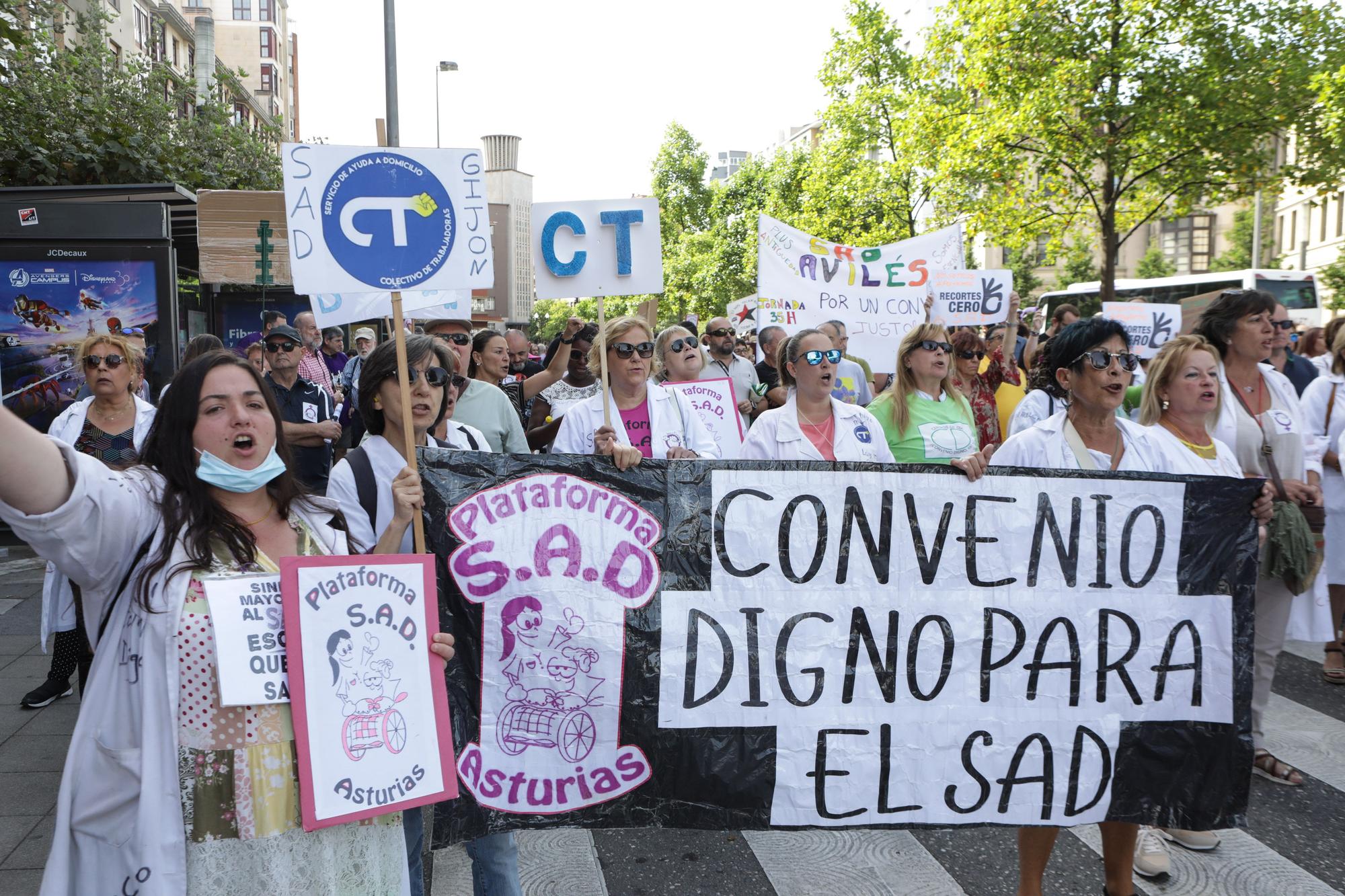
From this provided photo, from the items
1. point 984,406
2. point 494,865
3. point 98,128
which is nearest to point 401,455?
point 494,865

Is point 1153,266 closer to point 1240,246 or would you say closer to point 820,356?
point 1240,246

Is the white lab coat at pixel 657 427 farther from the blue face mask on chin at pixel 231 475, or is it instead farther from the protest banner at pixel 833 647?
the blue face mask on chin at pixel 231 475

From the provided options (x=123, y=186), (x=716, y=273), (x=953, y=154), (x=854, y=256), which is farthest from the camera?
(x=716, y=273)

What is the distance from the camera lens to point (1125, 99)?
60.5 feet

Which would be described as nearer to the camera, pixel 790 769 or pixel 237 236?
pixel 790 769

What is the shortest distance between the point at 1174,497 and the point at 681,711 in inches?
68.2

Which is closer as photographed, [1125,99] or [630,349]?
[630,349]

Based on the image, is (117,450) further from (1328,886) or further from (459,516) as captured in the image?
(1328,886)

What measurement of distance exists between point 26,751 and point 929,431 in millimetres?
4463

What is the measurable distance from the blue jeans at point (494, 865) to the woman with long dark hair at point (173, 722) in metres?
0.72

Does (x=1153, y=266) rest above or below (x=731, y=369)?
above

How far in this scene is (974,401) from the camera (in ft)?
23.9

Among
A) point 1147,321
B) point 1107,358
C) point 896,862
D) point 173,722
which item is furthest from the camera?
point 1147,321

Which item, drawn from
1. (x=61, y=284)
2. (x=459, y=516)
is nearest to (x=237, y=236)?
(x=61, y=284)
